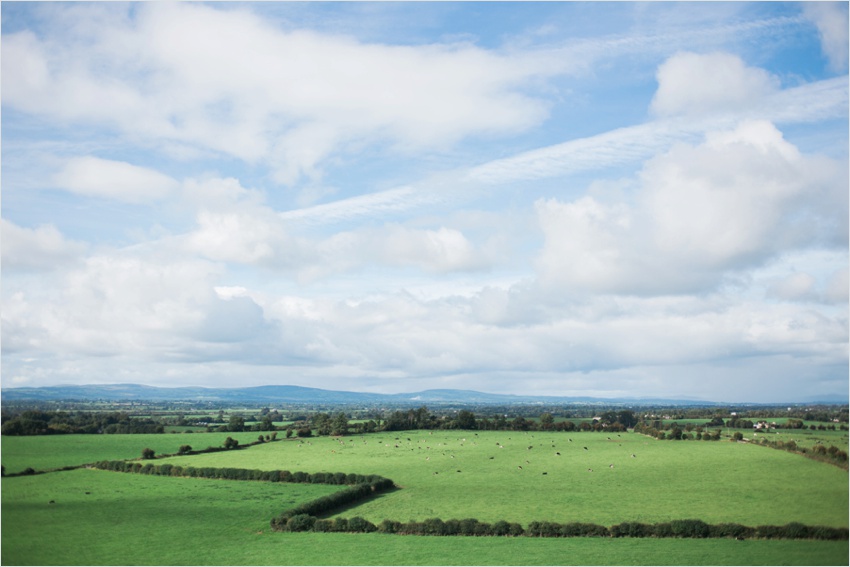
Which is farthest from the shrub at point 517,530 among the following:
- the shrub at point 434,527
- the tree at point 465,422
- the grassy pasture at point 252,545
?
the tree at point 465,422

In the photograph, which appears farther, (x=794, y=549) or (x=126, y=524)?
(x=126, y=524)

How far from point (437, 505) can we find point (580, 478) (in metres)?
23.7

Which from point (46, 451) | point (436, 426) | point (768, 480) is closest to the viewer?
point (768, 480)

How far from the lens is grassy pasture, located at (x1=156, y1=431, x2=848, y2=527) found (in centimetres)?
5466

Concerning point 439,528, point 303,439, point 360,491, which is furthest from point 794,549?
point 303,439

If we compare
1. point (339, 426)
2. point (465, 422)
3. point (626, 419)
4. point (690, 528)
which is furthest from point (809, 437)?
point (339, 426)

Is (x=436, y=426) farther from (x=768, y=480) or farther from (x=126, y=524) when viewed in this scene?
(x=126, y=524)

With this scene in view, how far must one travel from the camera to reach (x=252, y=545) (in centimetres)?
4806

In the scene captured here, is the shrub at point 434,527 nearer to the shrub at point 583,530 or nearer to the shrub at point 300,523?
the shrub at point 583,530

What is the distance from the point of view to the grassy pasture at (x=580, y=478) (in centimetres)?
5466

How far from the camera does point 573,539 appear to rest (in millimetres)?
48188

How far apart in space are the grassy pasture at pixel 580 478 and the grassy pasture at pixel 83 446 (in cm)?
1412

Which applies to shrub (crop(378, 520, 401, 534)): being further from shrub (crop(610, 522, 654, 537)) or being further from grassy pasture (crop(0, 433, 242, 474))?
grassy pasture (crop(0, 433, 242, 474))

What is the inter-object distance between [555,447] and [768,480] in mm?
50530
